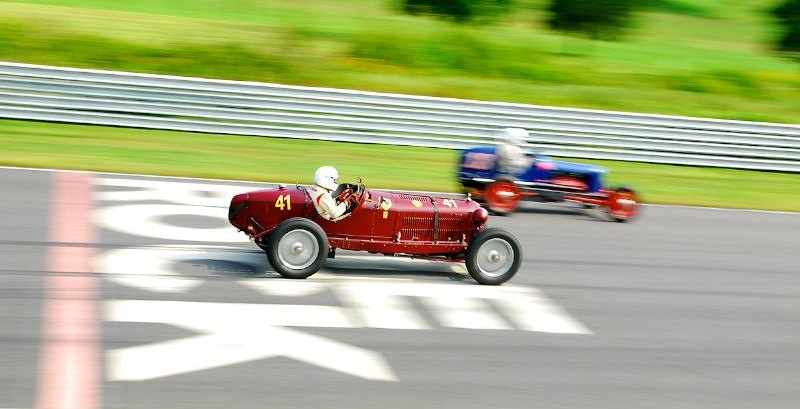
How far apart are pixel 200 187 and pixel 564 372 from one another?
287 inches

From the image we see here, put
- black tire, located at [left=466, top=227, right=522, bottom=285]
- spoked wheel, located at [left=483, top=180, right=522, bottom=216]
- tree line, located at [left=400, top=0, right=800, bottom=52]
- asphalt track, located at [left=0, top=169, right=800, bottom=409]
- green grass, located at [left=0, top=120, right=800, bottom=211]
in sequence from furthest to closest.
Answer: tree line, located at [left=400, top=0, right=800, bottom=52] < green grass, located at [left=0, top=120, right=800, bottom=211] < spoked wheel, located at [left=483, top=180, right=522, bottom=216] < black tire, located at [left=466, top=227, right=522, bottom=285] < asphalt track, located at [left=0, top=169, right=800, bottom=409]

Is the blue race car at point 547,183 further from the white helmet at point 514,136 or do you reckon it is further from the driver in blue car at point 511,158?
the white helmet at point 514,136

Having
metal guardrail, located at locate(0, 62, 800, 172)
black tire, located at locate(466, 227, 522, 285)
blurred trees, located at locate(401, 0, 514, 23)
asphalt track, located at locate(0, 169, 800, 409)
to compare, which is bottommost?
asphalt track, located at locate(0, 169, 800, 409)

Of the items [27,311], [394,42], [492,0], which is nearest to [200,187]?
[27,311]

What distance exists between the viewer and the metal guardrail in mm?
17453

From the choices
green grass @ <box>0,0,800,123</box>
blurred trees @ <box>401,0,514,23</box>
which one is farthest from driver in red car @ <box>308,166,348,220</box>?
blurred trees @ <box>401,0,514,23</box>

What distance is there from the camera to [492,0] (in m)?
35.4

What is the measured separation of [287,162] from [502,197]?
4.12 meters

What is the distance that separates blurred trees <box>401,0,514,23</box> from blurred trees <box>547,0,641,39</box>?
302 cm

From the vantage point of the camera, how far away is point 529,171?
1426 cm

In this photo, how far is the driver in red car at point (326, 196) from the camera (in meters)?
9.78

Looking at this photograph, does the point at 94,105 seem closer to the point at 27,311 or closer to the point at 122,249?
the point at 122,249

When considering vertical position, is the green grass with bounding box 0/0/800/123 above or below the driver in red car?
above

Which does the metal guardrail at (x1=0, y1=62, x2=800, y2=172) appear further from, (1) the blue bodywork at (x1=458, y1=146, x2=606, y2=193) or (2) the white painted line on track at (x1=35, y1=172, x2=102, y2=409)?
(2) the white painted line on track at (x1=35, y1=172, x2=102, y2=409)
